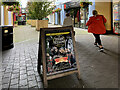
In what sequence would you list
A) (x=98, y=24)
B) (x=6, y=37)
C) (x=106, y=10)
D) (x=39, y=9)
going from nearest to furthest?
(x=98, y=24)
(x=6, y=37)
(x=106, y=10)
(x=39, y=9)

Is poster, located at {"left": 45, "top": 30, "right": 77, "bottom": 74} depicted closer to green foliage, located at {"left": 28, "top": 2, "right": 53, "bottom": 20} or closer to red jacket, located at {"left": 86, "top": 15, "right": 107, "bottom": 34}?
red jacket, located at {"left": 86, "top": 15, "right": 107, "bottom": 34}

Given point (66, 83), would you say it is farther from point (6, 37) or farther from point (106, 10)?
point (106, 10)

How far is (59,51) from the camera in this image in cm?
266

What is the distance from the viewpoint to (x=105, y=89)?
7.81 feet

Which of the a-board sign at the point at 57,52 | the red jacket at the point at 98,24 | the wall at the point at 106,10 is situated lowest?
the a-board sign at the point at 57,52

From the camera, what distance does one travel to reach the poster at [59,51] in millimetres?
2571

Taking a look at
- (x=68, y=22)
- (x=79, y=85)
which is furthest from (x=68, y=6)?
(x=79, y=85)

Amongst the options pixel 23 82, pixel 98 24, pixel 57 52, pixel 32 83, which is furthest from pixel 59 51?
pixel 98 24

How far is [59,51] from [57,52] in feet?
0.17

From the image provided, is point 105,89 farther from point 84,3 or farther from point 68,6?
point 68,6

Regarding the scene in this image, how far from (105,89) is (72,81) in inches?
28.0

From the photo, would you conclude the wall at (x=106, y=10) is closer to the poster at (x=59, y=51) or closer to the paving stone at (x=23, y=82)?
the poster at (x=59, y=51)

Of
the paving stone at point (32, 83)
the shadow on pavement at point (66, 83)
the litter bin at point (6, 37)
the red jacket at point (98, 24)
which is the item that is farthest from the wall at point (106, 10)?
the paving stone at point (32, 83)

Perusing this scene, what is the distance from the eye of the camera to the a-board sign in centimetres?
251
